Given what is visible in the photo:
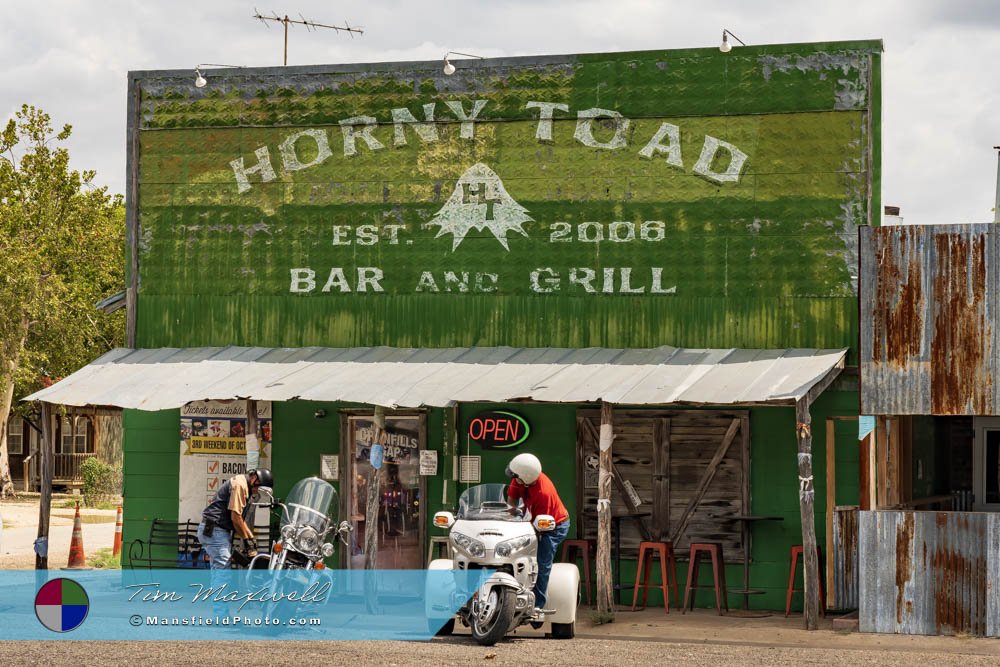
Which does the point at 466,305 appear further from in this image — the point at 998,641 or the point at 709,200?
the point at 998,641

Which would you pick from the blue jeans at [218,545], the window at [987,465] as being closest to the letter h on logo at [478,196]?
the blue jeans at [218,545]

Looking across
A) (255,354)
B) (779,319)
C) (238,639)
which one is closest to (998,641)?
(779,319)

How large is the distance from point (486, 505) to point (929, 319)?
485 centimetres

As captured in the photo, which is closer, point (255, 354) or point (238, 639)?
point (238, 639)

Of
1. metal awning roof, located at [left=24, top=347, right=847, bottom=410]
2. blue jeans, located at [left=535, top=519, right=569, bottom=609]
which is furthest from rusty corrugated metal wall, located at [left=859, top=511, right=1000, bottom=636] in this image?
blue jeans, located at [left=535, top=519, right=569, bottom=609]

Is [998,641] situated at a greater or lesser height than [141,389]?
lesser

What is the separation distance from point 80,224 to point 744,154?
25.0 metres

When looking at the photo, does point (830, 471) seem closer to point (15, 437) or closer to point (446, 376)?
point (446, 376)

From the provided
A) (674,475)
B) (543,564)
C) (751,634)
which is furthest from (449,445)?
(751,634)

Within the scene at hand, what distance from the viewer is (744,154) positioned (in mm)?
16984

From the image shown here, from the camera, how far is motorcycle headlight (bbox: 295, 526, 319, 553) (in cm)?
1327

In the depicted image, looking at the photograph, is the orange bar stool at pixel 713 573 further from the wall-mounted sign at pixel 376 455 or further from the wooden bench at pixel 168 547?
the wooden bench at pixel 168 547

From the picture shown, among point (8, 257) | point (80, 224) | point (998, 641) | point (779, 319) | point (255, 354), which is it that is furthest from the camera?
point (80, 224)
